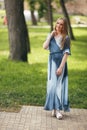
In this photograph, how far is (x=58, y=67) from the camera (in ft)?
26.1

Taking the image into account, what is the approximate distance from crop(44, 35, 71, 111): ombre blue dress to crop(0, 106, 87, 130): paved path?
28 centimetres

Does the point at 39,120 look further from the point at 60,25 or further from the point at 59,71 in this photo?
the point at 60,25

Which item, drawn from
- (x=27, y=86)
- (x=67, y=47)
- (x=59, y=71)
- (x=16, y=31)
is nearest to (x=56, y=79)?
(x=59, y=71)

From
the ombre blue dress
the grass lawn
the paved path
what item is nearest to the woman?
the ombre blue dress

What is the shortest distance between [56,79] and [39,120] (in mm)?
771

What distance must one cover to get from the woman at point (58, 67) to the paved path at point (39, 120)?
20 centimetres

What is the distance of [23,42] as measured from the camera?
57.0ft

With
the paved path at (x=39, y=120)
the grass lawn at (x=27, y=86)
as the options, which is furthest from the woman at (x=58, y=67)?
the grass lawn at (x=27, y=86)

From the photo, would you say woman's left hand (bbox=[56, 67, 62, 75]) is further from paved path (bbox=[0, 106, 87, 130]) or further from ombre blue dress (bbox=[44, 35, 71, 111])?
paved path (bbox=[0, 106, 87, 130])

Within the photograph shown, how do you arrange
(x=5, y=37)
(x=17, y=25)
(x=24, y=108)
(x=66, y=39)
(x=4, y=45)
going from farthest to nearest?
1. (x=5, y=37)
2. (x=4, y=45)
3. (x=17, y=25)
4. (x=24, y=108)
5. (x=66, y=39)

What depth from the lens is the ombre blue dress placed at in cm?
789

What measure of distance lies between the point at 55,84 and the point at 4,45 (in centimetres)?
2144

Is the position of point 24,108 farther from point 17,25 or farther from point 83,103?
point 17,25

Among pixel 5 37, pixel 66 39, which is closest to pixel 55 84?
pixel 66 39
